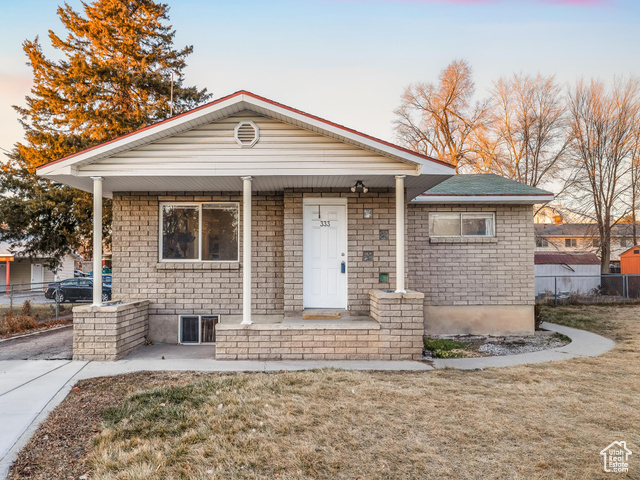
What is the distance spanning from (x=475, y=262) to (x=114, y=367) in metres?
7.73

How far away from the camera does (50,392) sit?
5.04 metres

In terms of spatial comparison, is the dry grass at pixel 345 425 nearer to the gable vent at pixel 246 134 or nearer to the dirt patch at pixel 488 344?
the dirt patch at pixel 488 344

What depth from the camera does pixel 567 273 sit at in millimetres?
19812

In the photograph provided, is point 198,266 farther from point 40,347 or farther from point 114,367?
point 40,347

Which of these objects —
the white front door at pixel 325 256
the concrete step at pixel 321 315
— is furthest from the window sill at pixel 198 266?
the concrete step at pixel 321 315

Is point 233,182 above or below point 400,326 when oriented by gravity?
above

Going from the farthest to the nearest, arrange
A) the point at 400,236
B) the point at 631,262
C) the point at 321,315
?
the point at 631,262, the point at 321,315, the point at 400,236

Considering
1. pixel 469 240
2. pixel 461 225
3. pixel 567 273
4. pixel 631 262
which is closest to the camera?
pixel 469 240

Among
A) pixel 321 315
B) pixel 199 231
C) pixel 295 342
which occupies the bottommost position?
pixel 295 342

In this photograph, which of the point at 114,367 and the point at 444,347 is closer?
the point at 114,367

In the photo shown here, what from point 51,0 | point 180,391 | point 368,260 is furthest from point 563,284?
point 51,0

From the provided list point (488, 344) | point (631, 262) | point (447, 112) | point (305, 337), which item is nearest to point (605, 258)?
point (631, 262)

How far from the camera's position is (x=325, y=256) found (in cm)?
805

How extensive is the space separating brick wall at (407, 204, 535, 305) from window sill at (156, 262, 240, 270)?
4.10 metres
